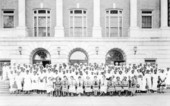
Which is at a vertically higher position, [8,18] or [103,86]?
[8,18]

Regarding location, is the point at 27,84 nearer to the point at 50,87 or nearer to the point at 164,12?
the point at 50,87

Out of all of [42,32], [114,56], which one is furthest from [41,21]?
[114,56]

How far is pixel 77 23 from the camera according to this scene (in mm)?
35531

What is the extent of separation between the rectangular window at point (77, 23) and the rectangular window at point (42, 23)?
247 centimetres

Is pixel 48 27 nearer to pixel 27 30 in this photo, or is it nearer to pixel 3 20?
pixel 27 30

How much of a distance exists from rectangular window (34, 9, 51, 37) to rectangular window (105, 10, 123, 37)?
20.6 feet

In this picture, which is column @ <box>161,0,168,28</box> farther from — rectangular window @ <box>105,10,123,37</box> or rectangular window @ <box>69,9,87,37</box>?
rectangular window @ <box>69,9,87,37</box>

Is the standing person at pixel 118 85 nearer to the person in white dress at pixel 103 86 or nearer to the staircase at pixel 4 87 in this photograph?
the person in white dress at pixel 103 86

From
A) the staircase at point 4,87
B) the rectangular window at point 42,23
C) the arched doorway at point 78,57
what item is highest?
the rectangular window at point 42,23

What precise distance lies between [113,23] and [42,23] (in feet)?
25.1

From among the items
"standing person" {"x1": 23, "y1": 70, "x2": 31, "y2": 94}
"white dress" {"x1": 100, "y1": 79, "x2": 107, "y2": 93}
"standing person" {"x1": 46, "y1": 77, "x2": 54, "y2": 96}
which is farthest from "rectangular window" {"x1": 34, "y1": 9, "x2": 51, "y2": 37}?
"white dress" {"x1": 100, "y1": 79, "x2": 107, "y2": 93}

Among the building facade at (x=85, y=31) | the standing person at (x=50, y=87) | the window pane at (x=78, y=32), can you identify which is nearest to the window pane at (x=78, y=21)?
the building facade at (x=85, y=31)

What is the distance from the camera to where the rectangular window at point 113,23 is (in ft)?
117

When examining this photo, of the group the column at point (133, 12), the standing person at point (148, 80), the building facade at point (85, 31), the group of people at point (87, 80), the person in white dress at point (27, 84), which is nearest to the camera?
the group of people at point (87, 80)
